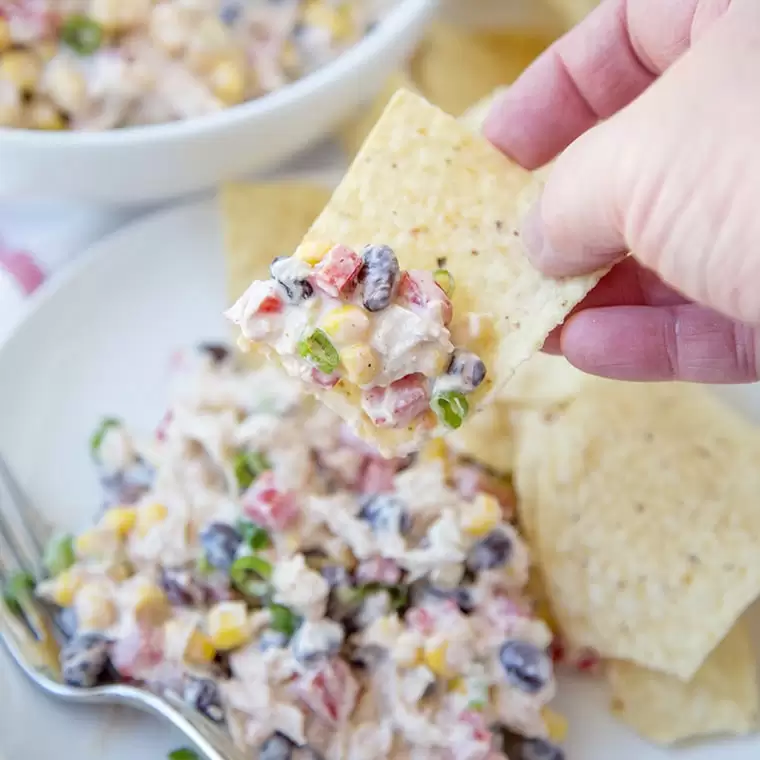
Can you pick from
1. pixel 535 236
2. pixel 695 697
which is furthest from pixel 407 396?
pixel 695 697

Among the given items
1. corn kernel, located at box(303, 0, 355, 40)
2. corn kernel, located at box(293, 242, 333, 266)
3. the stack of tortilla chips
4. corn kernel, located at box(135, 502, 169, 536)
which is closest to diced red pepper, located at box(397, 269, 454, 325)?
corn kernel, located at box(293, 242, 333, 266)

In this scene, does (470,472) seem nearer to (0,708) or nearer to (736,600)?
(736,600)

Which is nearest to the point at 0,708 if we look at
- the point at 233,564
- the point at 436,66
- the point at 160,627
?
the point at 160,627

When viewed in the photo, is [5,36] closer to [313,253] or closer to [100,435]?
[100,435]

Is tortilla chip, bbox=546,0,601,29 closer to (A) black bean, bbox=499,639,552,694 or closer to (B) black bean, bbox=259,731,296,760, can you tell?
(A) black bean, bbox=499,639,552,694

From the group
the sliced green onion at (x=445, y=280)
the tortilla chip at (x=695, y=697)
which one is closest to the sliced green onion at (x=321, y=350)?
the sliced green onion at (x=445, y=280)

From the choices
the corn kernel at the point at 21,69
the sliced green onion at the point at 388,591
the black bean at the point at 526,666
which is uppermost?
the corn kernel at the point at 21,69

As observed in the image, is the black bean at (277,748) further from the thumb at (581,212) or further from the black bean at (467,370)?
the thumb at (581,212)

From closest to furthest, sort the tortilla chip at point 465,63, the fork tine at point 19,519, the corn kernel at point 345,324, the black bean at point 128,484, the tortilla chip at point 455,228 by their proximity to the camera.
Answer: the corn kernel at point 345,324
the tortilla chip at point 455,228
the fork tine at point 19,519
the black bean at point 128,484
the tortilla chip at point 465,63
